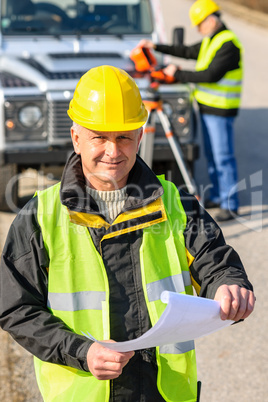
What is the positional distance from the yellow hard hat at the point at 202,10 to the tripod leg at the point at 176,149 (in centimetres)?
107

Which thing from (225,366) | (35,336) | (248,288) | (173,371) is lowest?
(225,366)

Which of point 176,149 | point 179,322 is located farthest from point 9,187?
point 179,322

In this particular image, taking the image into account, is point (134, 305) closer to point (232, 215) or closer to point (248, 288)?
point (248, 288)

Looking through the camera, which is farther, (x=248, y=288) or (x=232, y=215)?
(x=232, y=215)

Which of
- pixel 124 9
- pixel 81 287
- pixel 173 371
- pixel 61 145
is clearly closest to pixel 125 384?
pixel 173 371

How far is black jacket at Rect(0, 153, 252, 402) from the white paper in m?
0.20

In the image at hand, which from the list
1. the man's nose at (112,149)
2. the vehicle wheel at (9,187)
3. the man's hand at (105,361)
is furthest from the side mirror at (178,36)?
the man's hand at (105,361)

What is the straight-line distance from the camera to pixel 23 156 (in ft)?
20.5

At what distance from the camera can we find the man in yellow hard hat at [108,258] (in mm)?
2057

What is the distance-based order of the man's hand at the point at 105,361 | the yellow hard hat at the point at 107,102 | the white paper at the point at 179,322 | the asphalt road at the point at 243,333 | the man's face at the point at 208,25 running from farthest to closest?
the man's face at the point at 208,25 → the asphalt road at the point at 243,333 → the yellow hard hat at the point at 107,102 → the man's hand at the point at 105,361 → the white paper at the point at 179,322

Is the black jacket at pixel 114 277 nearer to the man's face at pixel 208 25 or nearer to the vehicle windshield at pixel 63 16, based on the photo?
the man's face at pixel 208 25

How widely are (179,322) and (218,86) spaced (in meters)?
5.04

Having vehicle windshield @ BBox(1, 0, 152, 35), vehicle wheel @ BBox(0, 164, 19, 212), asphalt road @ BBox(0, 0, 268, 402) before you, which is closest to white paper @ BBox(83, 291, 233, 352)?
asphalt road @ BBox(0, 0, 268, 402)

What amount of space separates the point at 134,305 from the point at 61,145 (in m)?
4.27
